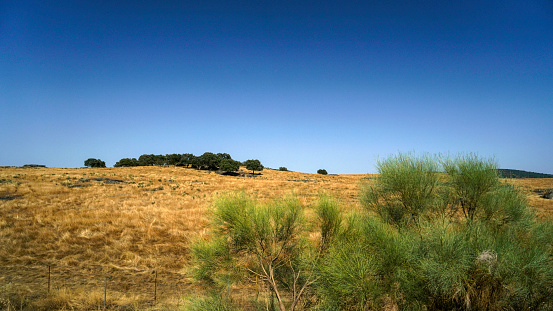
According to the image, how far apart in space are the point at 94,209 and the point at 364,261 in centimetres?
2797

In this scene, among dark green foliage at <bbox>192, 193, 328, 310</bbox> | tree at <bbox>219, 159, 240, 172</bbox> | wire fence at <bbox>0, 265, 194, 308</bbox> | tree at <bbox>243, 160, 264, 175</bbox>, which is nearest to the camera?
dark green foliage at <bbox>192, 193, 328, 310</bbox>

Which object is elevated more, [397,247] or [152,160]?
[152,160]

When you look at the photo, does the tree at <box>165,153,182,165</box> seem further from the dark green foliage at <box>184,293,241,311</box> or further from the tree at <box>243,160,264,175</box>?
the dark green foliage at <box>184,293,241,311</box>

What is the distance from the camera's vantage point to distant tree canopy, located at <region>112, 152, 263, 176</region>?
276 ft

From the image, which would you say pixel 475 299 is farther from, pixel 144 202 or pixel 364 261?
pixel 144 202

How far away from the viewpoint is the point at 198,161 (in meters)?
→ 91.5

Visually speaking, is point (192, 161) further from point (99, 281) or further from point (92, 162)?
point (99, 281)

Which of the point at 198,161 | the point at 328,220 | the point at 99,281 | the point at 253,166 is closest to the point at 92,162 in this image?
the point at 198,161

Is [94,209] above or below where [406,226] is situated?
below

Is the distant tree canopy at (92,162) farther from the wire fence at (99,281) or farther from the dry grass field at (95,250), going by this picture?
the wire fence at (99,281)

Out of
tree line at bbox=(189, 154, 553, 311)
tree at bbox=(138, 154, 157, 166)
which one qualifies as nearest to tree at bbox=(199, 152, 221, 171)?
tree at bbox=(138, 154, 157, 166)

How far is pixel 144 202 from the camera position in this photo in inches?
1240

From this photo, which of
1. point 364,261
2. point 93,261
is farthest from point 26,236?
point 364,261

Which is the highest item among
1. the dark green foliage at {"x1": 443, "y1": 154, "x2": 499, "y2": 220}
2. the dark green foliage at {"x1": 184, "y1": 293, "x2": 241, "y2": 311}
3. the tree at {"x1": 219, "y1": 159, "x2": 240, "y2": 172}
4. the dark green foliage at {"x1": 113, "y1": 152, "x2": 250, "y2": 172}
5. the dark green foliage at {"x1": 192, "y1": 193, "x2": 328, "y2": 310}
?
the dark green foliage at {"x1": 113, "y1": 152, "x2": 250, "y2": 172}
